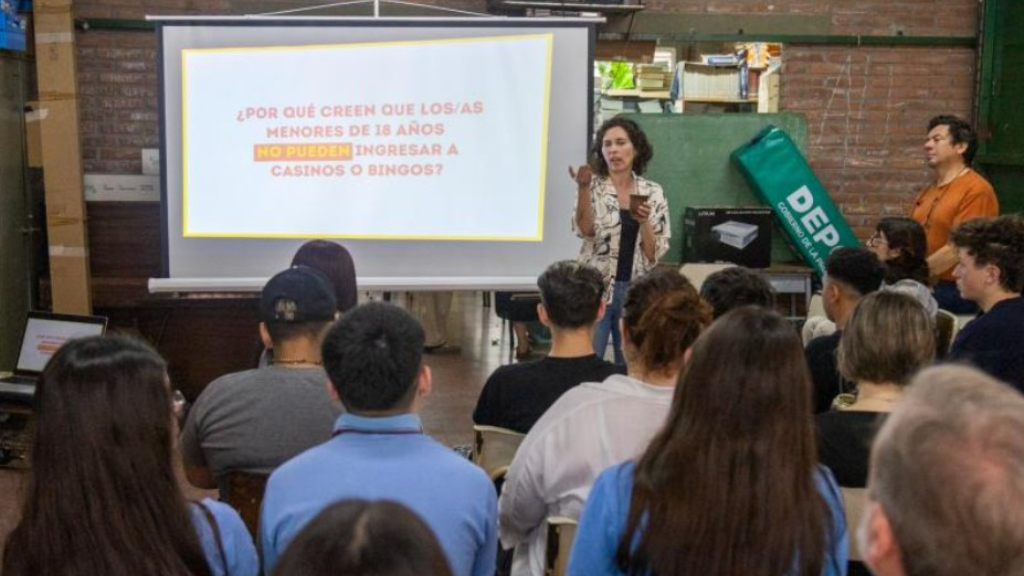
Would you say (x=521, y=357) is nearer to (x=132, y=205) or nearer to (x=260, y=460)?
(x=132, y=205)

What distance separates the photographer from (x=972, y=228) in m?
3.58

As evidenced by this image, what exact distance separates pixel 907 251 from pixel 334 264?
211 centimetres

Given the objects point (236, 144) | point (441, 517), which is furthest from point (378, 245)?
point (441, 517)

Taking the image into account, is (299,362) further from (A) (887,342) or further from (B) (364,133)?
(B) (364,133)

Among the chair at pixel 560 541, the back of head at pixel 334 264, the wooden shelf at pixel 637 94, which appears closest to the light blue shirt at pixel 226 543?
the chair at pixel 560 541

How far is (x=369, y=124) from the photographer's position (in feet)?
17.0

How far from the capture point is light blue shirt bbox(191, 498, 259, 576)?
5.44 feet

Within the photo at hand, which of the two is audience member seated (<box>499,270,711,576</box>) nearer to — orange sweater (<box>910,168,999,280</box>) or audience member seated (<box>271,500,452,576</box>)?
audience member seated (<box>271,500,452,576</box>)

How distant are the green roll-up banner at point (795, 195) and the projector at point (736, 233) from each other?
27cm

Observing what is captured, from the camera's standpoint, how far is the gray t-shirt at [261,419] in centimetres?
241

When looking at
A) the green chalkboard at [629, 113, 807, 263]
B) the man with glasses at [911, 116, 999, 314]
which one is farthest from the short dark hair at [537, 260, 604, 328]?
the green chalkboard at [629, 113, 807, 263]

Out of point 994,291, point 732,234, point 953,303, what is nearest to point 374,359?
point 994,291

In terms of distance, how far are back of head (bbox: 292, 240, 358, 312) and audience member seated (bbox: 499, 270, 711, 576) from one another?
143 cm

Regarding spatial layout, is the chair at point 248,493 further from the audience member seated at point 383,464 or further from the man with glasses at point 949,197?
the man with glasses at point 949,197
